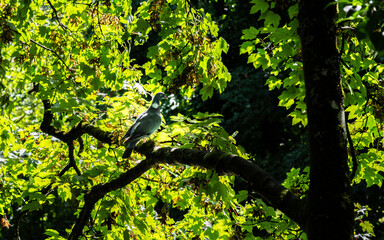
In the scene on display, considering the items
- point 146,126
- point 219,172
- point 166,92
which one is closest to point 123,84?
point 166,92

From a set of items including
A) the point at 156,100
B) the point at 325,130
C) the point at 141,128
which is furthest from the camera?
the point at 156,100

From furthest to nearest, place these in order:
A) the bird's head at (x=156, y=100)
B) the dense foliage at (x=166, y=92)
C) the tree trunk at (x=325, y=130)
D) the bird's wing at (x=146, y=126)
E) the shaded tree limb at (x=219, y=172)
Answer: the bird's head at (x=156, y=100) → the bird's wing at (x=146, y=126) → the dense foliage at (x=166, y=92) → the shaded tree limb at (x=219, y=172) → the tree trunk at (x=325, y=130)

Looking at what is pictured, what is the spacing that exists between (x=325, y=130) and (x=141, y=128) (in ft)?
6.91

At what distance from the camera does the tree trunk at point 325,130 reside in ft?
5.23

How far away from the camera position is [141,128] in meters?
3.52

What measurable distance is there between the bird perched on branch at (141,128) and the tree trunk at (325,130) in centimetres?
201

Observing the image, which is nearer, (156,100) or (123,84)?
(156,100)

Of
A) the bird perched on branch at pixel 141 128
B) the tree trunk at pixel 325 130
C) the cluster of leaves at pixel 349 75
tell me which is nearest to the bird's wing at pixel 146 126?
the bird perched on branch at pixel 141 128

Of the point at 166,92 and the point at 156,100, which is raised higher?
the point at 166,92

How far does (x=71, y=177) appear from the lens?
10.7 ft

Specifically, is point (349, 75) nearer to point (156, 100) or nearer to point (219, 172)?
point (219, 172)

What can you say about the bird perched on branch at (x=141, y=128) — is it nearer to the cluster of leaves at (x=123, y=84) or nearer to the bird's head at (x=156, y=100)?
the bird's head at (x=156, y=100)

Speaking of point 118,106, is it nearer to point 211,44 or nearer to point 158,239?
point 211,44

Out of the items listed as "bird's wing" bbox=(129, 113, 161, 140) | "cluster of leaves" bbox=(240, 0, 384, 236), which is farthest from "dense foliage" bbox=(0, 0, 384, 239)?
"bird's wing" bbox=(129, 113, 161, 140)
